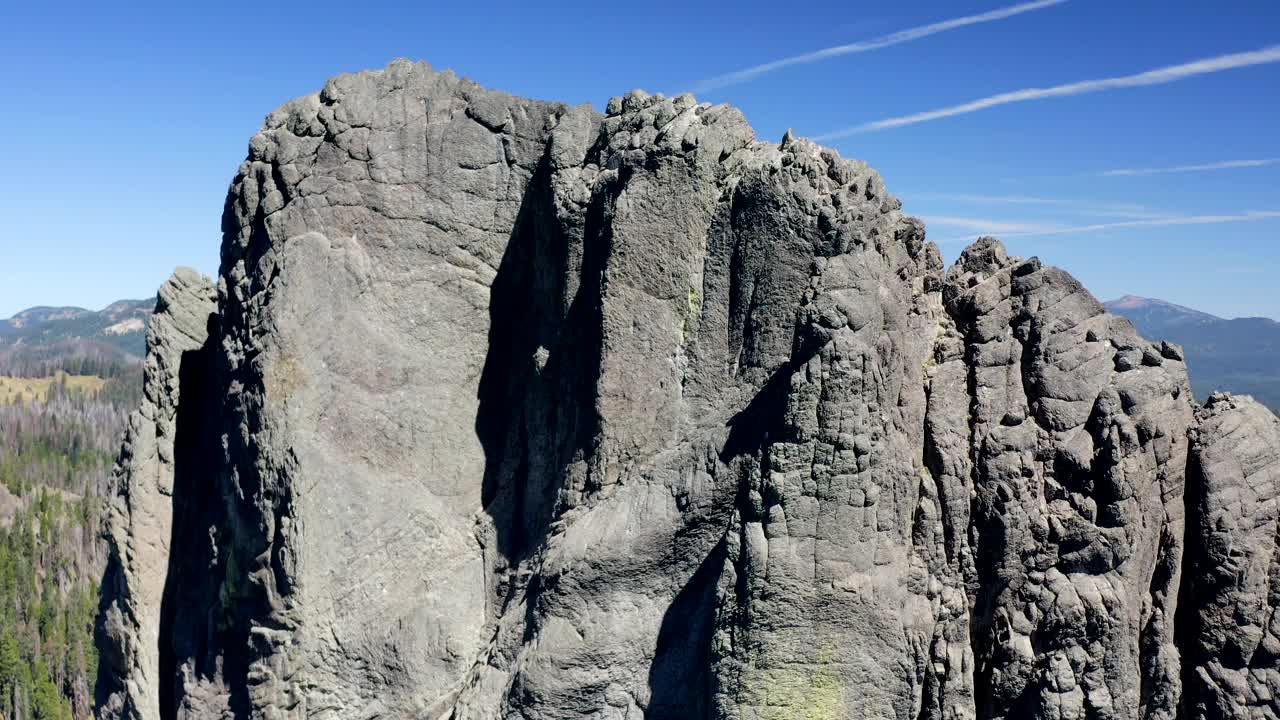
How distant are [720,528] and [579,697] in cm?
206

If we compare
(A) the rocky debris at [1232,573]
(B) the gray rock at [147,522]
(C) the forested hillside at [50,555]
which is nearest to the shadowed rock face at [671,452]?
(A) the rocky debris at [1232,573]

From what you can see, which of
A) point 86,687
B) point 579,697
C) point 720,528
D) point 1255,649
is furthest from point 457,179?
point 86,687

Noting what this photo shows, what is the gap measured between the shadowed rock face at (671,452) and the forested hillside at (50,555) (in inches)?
487

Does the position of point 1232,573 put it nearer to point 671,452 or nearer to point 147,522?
point 671,452

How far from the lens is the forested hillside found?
62.9m

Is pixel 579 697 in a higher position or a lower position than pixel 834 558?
lower

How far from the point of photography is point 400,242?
11523 millimetres

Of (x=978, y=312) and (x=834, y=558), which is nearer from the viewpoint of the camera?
(x=834, y=558)

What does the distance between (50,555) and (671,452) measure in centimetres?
9348

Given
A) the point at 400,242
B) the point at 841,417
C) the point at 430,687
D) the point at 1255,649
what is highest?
the point at 400,242

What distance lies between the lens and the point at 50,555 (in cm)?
8881

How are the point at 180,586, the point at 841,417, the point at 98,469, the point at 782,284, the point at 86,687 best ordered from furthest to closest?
1. the point at 98,469
2. the point at 86,687
3. the point at 180,586
4. the point at 782,284
5. the point at 841,417

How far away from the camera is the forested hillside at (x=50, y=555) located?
206ft

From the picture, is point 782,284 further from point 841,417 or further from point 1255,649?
point 1255,649
